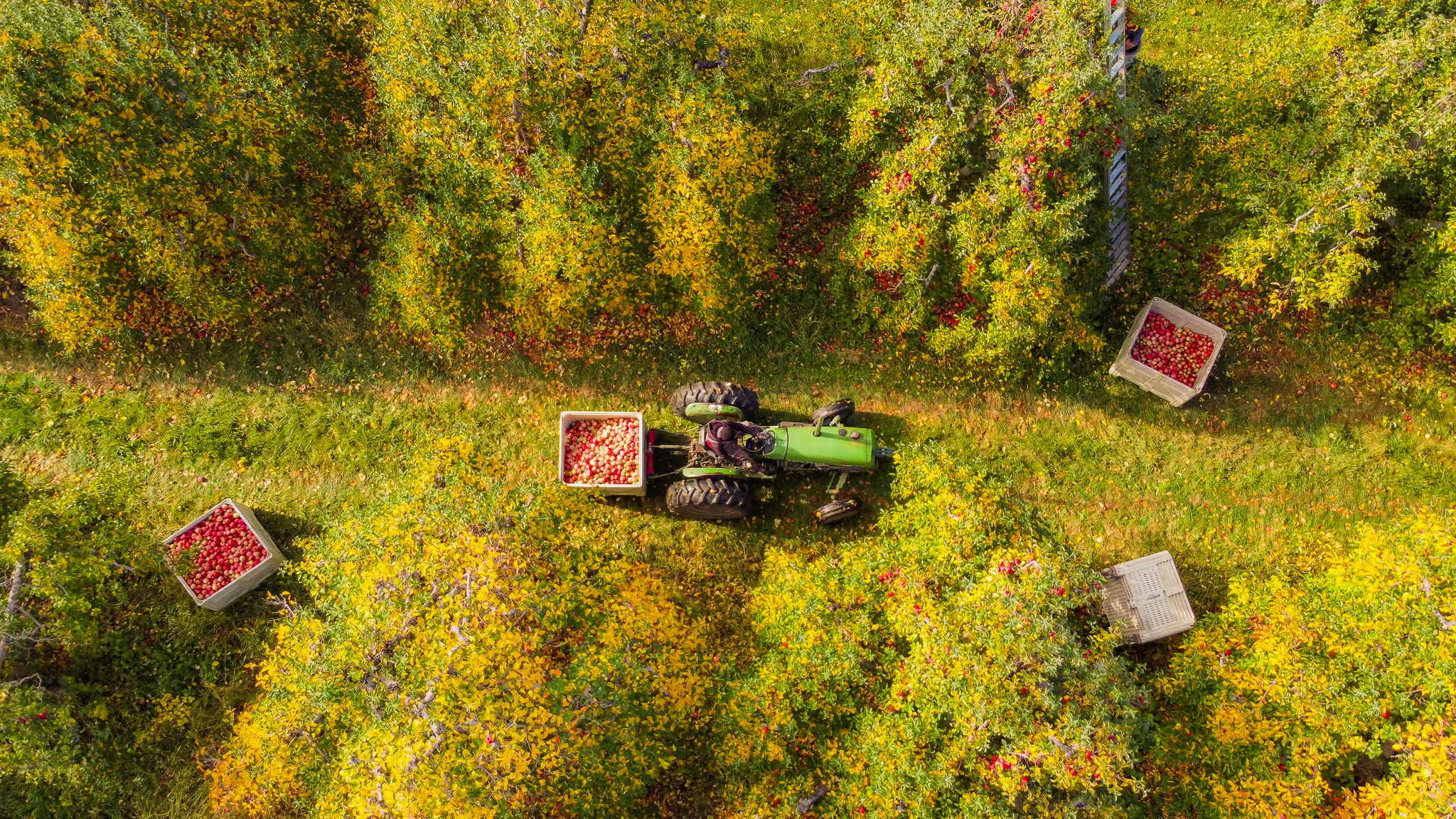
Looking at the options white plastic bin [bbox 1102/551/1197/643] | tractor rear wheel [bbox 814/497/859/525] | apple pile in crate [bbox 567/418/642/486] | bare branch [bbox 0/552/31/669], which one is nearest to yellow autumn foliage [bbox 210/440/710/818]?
apple pile in crate [bbox 567/418/642/486]

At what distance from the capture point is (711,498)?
1402cm

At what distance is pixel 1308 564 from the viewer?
14.8 m

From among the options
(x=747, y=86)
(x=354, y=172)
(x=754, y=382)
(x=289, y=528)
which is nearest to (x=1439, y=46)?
(x=747, y=86)

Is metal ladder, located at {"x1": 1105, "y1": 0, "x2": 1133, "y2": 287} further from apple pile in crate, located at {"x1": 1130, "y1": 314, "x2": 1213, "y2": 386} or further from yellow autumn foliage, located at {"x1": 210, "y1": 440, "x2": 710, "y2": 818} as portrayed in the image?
yellow autumn foliage, located at {"x1": 210, "y1": 440, "x2": 710, "y2": 818}

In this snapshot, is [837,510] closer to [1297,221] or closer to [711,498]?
[711,498]

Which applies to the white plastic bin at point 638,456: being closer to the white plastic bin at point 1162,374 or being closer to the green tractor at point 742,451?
the green tractor at point 742,451

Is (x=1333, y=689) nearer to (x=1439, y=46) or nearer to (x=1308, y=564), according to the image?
(x=1308, y=564)

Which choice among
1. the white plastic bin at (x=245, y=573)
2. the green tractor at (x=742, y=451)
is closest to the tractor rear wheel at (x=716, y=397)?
the green tractor at (x=742, y=451)

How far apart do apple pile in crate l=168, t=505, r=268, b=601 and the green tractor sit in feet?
26.9

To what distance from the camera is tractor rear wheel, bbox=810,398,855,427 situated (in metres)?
14.8

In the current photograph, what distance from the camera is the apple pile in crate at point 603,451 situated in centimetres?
1470

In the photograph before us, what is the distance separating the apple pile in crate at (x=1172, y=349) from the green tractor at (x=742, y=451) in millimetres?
6240

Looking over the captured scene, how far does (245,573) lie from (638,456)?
315 inches

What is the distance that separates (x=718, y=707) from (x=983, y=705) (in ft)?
14.5
